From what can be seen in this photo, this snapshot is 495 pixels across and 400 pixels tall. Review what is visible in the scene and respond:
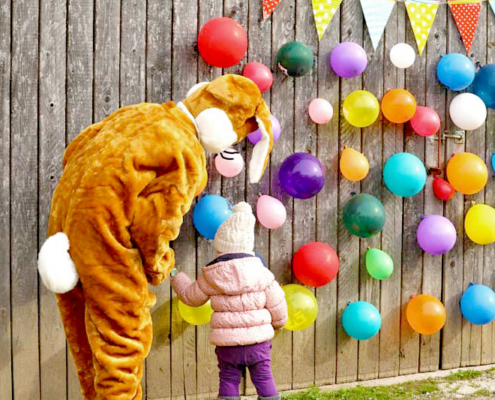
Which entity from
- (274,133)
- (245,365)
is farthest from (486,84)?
(245,365)

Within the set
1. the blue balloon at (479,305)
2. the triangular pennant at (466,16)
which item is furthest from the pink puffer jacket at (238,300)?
the triangular pennant at (466,16)

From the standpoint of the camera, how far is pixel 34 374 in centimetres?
342

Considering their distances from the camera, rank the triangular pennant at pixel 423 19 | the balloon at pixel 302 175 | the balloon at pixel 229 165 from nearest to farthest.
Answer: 1. the balloon at pixel 229 165
2. the balloon at pixel 302 175
3. the triangular pennant at pixel 423 19

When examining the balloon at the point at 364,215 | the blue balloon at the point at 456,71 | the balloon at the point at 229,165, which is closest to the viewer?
the balloon at the point at 229,165

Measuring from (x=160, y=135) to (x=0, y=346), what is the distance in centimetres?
159

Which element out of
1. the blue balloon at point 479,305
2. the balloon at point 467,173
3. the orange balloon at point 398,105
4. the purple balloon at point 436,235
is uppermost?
the orange balloon at point 398,105

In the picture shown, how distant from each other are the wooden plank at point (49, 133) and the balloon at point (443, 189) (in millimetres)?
2212

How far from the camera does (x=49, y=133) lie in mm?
3406

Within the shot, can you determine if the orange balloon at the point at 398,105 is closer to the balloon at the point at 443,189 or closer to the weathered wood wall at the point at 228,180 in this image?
the weathered wood wall at the point at 228,180

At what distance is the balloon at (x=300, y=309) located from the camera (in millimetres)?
3619

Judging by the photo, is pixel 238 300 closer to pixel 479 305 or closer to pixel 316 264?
pixel 316 264

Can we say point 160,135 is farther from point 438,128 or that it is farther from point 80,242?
point 438,128

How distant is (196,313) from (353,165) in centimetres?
119

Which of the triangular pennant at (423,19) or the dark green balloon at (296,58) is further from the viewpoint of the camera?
the triangular pennant at (423,19)
